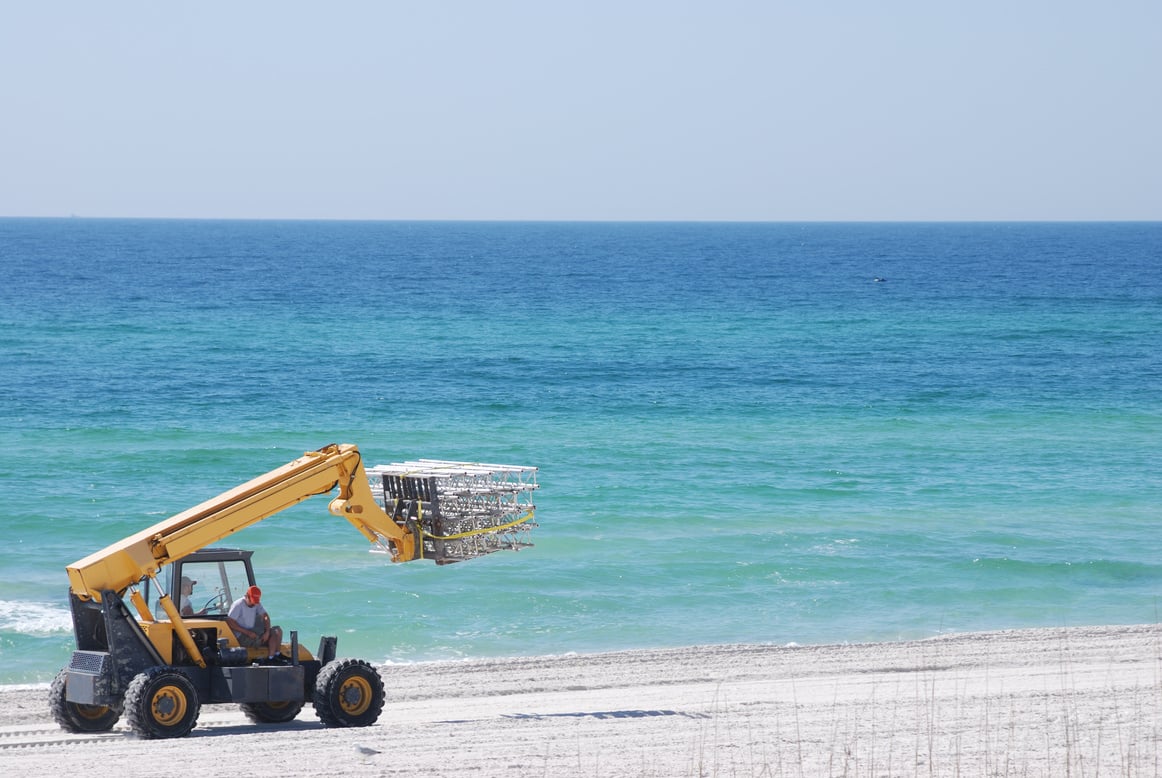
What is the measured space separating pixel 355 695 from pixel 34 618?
8.61m

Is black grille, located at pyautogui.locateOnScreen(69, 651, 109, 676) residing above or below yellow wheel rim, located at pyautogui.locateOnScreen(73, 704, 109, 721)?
above

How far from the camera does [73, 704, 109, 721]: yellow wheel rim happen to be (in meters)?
13.9

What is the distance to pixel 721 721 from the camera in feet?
46.6

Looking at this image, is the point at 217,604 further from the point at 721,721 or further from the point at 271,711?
the point at 721,721

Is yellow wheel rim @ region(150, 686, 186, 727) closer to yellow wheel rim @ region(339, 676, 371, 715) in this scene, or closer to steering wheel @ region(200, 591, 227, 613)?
steering wheel @ region(200, 591, 227, 613)

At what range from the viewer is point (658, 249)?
604 ft

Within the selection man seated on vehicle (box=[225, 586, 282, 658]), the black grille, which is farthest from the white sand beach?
man seated on vehicle (box=[225, 586, 282, 658])

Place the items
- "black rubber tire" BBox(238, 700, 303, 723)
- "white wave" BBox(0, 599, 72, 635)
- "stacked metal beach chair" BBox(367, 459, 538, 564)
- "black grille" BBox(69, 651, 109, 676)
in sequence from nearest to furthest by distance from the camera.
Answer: "black grille" BBox(69, 651, 109, 676) < "stacked metal beach chair" BBox(367, 459, 538, 564) < "black rubber tire" BBox(238, 700, 303, 723) < "white wave" BBox(0, 599, 72, 635)

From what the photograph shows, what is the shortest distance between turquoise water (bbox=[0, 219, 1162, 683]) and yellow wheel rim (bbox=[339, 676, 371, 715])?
5.60 metres

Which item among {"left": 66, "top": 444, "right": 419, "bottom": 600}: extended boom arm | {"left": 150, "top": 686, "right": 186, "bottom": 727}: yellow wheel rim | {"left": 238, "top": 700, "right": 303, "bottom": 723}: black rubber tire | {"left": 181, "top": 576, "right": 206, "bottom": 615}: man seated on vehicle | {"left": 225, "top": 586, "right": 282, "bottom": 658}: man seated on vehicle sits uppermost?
{"left": 66, "top": 444, "right": 419, "bottom": 600}: extended boom arm

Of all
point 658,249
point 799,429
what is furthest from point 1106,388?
point 658,249

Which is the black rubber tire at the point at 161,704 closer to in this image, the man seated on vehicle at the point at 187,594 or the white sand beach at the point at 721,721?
the white sand beach at the point at 721,721

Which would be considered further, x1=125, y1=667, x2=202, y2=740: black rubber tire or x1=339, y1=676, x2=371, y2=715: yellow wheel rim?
x1=339, y1=676, x2=371, y2=715: yellow wheel rim

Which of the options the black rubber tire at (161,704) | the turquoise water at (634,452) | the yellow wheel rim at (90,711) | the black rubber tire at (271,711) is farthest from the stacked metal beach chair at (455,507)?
the turquoise water at (634,452)
